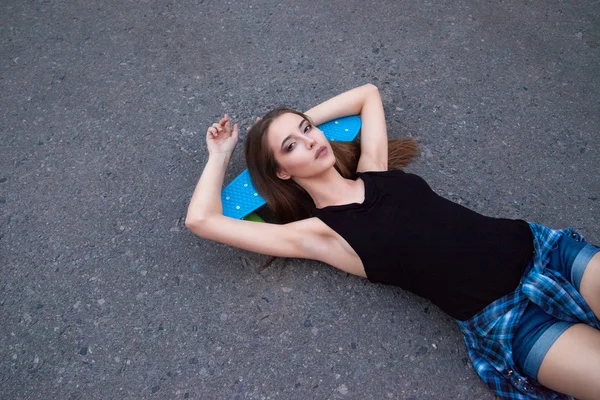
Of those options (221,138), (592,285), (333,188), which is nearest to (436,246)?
(333,188)

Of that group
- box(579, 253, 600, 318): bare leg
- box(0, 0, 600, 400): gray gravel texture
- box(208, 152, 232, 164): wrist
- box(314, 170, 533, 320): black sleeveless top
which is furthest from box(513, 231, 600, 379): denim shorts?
box(208, 152, 232, 164): wrist

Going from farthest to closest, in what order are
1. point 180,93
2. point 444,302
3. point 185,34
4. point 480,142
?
point 185,34, point 180,93, point 480,142, point 444,302

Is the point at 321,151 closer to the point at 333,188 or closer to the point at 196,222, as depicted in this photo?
the point at 333,188

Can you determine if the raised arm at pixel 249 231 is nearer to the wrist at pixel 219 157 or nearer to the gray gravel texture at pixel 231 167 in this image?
the wrist at pixel 219 157

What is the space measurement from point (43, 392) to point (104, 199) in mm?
1050

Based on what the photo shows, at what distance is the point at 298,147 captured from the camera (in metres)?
2.52

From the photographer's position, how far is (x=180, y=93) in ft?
11.5

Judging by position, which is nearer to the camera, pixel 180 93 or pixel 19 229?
pixel 19 229

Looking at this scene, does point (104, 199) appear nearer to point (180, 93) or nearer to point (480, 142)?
point (180, 93)

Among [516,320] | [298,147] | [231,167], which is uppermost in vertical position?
[298,147]

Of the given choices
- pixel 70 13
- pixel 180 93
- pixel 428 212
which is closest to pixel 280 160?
pixel 428 212

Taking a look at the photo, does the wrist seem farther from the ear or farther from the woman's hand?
the ear

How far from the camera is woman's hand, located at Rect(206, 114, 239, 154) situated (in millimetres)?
2865

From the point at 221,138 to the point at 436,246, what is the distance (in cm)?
127
